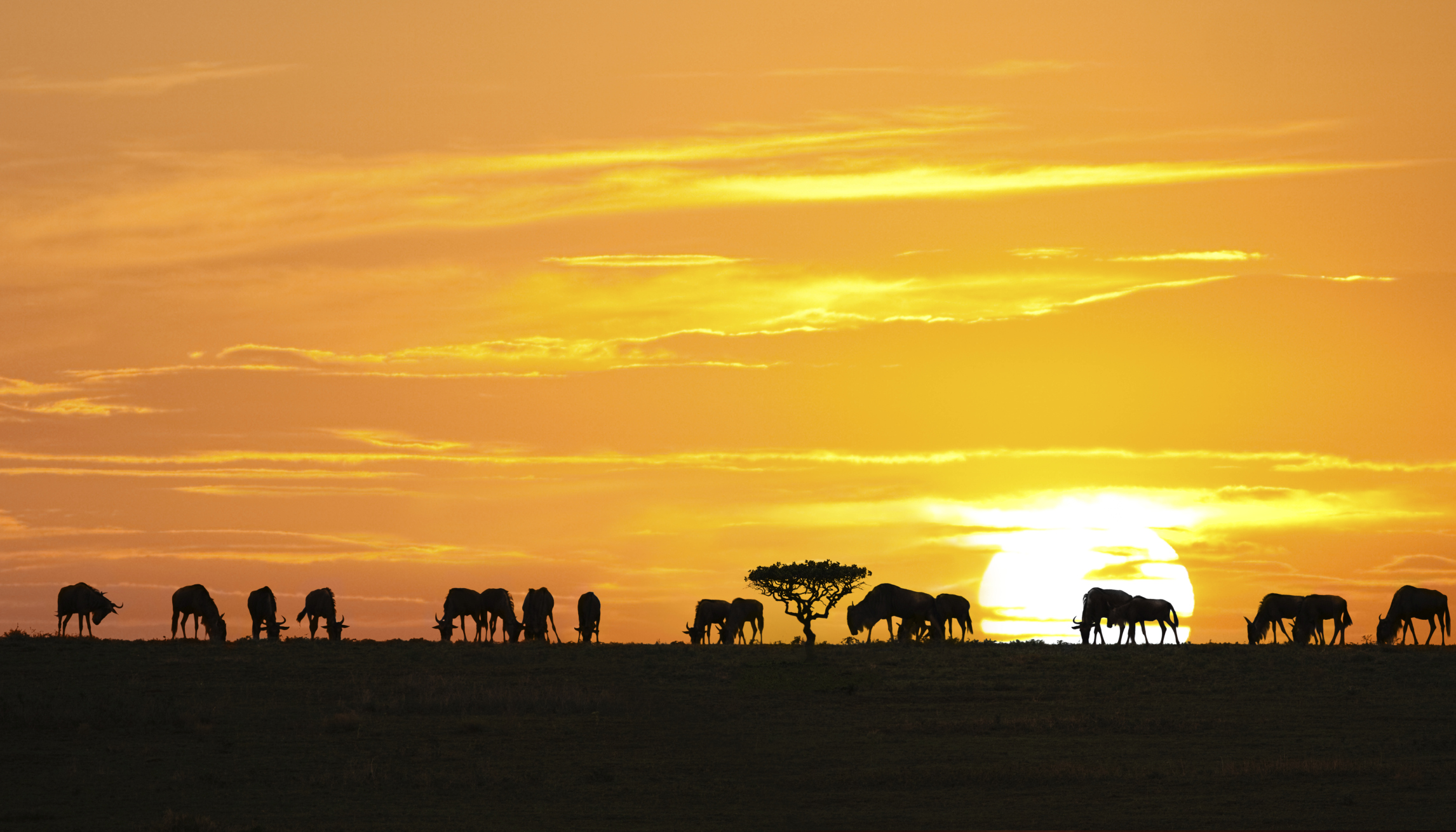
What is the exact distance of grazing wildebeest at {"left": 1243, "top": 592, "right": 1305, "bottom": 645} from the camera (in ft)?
220

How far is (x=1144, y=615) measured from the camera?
64.8m

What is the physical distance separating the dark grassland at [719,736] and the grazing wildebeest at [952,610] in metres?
12.9

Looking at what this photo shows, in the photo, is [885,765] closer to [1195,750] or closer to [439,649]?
[1195,750]

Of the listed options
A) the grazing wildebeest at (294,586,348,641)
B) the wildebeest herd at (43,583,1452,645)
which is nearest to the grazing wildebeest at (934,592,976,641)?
the wildebeest herd at (43,583,1452,645)

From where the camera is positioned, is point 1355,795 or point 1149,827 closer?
point 1149,827

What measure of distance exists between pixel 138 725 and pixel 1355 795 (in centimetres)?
2756

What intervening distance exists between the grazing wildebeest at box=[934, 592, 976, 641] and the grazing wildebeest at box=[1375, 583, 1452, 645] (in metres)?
16.4

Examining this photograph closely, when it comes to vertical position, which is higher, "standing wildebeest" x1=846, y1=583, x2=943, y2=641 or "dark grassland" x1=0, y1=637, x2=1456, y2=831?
"standing wildebeest" x1=846, y1=583, x2=943, y2=641

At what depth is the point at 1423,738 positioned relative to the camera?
125 ft

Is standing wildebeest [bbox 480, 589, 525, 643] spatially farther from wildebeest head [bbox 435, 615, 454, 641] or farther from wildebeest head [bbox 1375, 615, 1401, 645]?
wildebeest head [bbox 1375, 615, 1401, 645]

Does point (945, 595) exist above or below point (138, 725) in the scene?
above

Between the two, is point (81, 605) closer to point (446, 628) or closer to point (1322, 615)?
point (446, 628)

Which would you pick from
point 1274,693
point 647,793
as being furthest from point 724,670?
point 647,793

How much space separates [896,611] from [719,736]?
31.6 meters
